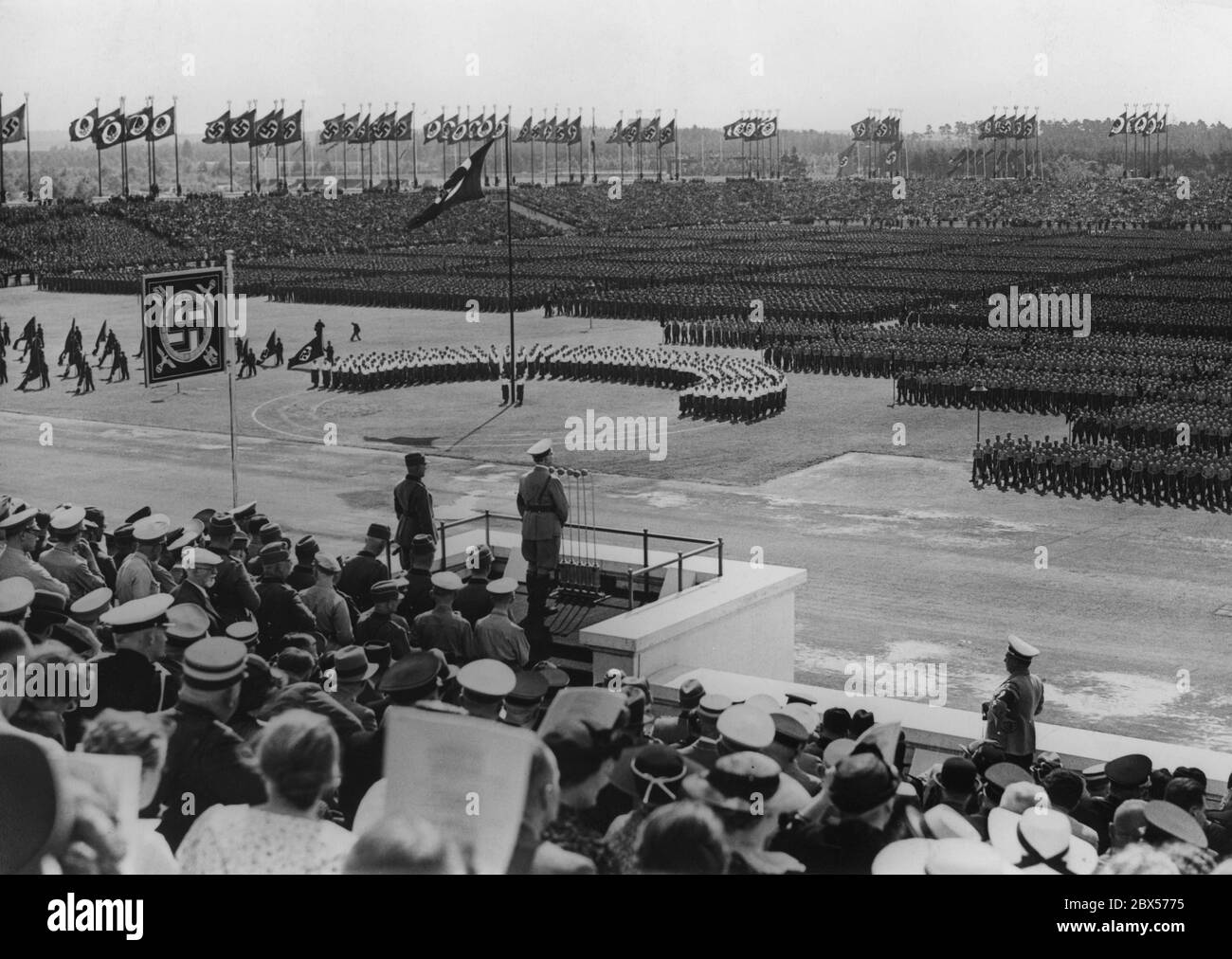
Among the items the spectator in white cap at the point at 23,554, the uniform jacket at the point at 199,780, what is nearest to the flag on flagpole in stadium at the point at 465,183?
the spectator in white cap at the point at 23,554

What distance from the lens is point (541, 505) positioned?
1230 centimetres

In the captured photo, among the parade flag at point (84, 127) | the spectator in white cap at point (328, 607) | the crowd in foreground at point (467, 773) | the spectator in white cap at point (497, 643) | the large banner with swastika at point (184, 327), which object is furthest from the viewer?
the parade flag at point (84, 127)

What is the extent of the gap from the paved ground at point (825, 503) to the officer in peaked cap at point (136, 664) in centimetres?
839

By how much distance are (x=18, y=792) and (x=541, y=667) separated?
179 inches

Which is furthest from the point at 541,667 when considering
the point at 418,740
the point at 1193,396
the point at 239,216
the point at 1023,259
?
the point at 239,216

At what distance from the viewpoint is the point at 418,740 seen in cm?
439

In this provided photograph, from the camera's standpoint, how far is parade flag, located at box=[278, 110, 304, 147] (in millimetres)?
92438

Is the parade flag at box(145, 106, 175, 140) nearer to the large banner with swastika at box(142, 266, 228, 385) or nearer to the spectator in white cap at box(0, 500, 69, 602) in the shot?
the large banner with swastika at box(142, 266, 228, 385)

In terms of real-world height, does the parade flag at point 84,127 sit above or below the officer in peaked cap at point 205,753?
above

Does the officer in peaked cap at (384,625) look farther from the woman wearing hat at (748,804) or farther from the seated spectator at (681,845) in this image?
the seated spectator at (681,845)

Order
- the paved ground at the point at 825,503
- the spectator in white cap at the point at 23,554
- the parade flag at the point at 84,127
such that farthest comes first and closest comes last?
the parade flag at the point at 84,127 < the paved ground at the point at 825,503 < the spectator in white cap at the point at 23,554

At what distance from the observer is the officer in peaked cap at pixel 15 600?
745cm
